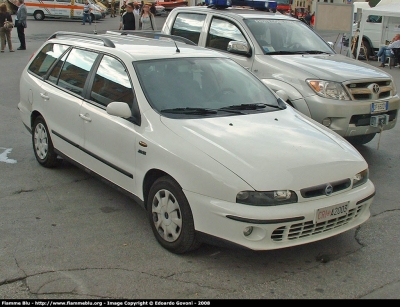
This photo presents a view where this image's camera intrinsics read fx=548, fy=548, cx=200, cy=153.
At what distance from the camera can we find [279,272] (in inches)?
167

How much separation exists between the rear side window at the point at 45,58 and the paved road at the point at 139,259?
151 centimetres

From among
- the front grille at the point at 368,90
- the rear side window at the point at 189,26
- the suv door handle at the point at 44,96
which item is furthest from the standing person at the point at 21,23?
the front grille at the point at 368,90

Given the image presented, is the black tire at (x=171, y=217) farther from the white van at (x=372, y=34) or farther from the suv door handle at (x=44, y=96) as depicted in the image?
the white van at (x=372, y=34)

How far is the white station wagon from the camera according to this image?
4.06 metres

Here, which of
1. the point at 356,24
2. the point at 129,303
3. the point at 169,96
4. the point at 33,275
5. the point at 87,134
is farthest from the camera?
the point at 356,24

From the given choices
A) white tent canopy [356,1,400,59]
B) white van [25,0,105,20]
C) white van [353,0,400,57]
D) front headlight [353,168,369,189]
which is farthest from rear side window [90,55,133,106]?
white van [25,0,105,20]

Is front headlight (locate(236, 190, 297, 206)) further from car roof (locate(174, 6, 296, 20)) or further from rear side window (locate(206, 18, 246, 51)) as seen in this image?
car roof (locate(174, 6, 296, 20))

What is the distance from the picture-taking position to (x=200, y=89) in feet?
17.3

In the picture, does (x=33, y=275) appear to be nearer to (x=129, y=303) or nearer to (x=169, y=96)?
(x=129, y=303)

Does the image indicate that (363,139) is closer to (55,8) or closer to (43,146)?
(43,146)

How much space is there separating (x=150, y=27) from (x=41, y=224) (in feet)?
46.6

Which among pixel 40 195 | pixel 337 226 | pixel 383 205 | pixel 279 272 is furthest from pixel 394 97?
pixel 40 195

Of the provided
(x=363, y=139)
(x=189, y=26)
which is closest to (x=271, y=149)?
(x=363, y=139)

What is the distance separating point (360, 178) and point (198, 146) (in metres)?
1.41
